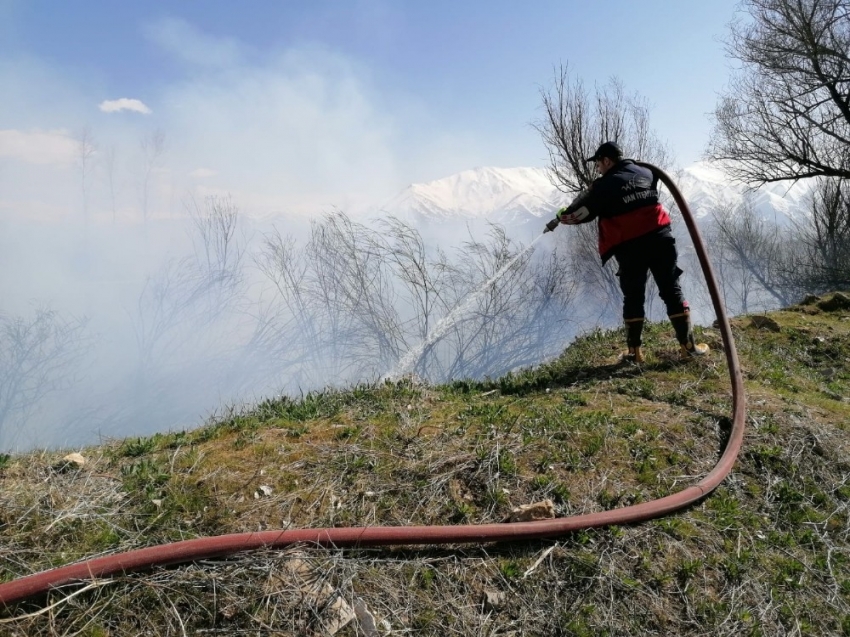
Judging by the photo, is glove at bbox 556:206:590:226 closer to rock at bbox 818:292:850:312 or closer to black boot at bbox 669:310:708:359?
black boot at bbox 669:310:708:359

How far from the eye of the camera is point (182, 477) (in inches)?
102

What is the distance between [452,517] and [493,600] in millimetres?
446

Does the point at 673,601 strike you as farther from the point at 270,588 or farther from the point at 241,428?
the point at 241,428

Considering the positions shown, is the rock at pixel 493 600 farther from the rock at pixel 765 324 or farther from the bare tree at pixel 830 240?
the bare tree at pixel 830 240

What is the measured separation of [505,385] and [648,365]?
1374 mm

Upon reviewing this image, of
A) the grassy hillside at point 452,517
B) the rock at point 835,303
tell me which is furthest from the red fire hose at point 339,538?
the rock at point 835,303

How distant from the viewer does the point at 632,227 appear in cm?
449

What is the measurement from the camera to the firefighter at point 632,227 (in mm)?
4418

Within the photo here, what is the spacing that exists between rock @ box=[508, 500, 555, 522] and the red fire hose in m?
0.09

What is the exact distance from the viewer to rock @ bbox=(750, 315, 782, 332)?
6.70m

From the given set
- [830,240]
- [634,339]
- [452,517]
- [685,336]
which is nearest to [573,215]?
[634,339]

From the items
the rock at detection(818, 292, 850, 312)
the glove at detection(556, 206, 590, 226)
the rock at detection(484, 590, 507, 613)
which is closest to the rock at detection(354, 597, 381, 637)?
the rock at detection(484, 590, 507, 613)

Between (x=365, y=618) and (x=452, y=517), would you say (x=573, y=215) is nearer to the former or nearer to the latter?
(x=452, y=517)

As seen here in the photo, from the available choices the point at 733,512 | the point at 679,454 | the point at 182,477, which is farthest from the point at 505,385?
the point at 182,477
